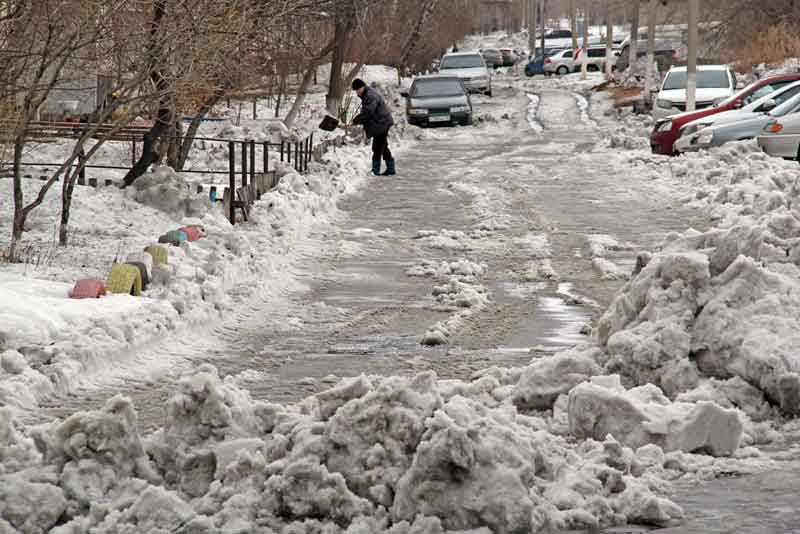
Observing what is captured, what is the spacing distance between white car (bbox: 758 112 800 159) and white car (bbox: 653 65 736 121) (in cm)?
878

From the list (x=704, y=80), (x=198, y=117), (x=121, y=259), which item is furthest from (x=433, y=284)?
(x=704, y=80)

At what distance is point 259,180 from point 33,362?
892 cm

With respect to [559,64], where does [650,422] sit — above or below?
below

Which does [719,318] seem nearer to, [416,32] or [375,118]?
[375,118]

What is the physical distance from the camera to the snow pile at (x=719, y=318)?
7.12 m

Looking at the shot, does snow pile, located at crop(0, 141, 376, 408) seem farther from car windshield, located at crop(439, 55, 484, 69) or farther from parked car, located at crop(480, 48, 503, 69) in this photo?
parked car, located at crop(480, 48, 503, 69)

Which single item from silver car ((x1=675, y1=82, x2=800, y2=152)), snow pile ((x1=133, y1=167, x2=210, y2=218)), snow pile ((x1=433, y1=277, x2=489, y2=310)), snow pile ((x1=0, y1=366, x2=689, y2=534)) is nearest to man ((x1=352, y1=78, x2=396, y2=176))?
silver car ((x1=675, y1=82, x2=800, y2=152))

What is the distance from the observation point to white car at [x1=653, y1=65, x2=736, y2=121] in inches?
1218

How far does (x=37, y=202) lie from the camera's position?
11.9m

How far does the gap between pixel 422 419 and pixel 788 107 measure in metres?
17.8

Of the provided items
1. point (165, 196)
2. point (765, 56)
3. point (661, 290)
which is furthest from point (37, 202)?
point (765, 56)

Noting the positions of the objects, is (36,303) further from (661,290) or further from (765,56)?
(765,56)

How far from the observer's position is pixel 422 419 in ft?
18.2

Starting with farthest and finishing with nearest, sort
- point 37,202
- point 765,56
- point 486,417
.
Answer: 1. point 765,56
2. point 37,202
3. point 486,417
